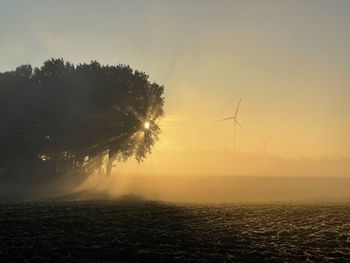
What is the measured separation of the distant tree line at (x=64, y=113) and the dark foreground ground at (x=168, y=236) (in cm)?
5144

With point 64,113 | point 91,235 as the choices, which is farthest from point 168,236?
point 64,113

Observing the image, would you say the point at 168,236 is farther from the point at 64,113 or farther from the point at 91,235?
the point at 64,113

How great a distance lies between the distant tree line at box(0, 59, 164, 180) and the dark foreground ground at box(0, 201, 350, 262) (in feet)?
169

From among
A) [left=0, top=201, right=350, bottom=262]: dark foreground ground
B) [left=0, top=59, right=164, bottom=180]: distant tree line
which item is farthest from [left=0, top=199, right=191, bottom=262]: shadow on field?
[left=0, top=59, right=164, bottom=180]: distant tree line

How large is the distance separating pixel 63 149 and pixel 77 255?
75.5 meters

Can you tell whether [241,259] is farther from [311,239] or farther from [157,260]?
[311,239]

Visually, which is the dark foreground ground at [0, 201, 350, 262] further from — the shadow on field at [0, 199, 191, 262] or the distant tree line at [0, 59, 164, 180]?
the distant tree line at [0, 59, 164, 180]

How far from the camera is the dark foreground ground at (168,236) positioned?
2047 cm

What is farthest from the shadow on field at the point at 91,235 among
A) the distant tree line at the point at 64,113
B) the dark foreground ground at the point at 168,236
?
the distant tree line at the point at 64,113

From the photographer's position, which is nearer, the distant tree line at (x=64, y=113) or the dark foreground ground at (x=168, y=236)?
the dark foreground ground at (x=168, y=236)

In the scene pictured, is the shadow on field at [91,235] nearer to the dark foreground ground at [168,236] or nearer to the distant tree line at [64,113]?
the dark foreground ground at [168,236]

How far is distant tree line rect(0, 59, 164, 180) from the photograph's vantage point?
88938 millimetres

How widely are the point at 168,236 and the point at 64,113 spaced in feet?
218

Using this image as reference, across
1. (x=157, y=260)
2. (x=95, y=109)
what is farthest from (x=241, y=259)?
(x=95, y=109)
